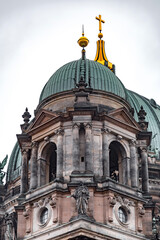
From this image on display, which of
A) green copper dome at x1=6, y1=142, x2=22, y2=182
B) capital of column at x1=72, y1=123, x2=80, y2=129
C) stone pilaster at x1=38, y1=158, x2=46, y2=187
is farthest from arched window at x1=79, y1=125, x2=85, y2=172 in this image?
green copper dome at x1=6, y1=142, x2=22, y2=182

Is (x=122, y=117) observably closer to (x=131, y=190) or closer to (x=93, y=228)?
(x=131, y=190)

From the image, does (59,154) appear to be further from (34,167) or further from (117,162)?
(117,162)

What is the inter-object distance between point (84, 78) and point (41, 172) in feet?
22.4

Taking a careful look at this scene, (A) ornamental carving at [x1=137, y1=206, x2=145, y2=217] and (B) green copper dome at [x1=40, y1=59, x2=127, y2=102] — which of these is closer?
(A) ornamental carving at [x1=137, y1=206, x2=145, y2=217]

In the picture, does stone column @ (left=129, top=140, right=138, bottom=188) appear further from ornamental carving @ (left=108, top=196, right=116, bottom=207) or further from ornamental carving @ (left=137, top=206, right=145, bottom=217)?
ornamental carving @ (left=108, top=196, right=116, bottom=207)

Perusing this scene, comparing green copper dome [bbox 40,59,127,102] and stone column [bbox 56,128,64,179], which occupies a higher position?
green copper dome [bbox 40,59,127,102]

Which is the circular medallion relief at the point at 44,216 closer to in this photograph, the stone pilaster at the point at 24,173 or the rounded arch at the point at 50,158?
the rounded arch at the point at 50,158

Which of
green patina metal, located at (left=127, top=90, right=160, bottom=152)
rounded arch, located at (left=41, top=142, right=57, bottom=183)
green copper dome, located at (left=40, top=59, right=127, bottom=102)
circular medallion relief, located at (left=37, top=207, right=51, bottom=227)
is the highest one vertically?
green patina metal, located at (left=127, top=90, right=160, bottom=152)

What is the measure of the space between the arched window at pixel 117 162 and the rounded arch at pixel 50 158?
3532 millimetres

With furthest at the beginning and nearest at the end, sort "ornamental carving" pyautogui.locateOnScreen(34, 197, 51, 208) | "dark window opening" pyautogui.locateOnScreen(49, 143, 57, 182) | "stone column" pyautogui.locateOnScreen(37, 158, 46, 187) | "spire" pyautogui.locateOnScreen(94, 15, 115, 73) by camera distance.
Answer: "spire" pyautogui.locateOnScreen(94, 15, 115, 73)
"dark window opening" pyautogui.locateOnScreen(49, 143, 57, 182)
"stone column" pyautogui.locateOnScreen(37, 158, 46, 187)
"ornamental carving" pyautogui.locateOnScreen(34, 197, 51, 208)

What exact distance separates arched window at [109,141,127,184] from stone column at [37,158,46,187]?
14.1 ft

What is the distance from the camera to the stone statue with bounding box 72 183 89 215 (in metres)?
43.2

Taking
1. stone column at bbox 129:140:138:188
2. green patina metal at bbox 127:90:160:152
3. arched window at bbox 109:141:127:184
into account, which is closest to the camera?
stone column at bbox 129:140:138:188

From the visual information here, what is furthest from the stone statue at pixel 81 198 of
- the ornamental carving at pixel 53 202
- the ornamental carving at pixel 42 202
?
the ornamental carving at pixel 42 202
